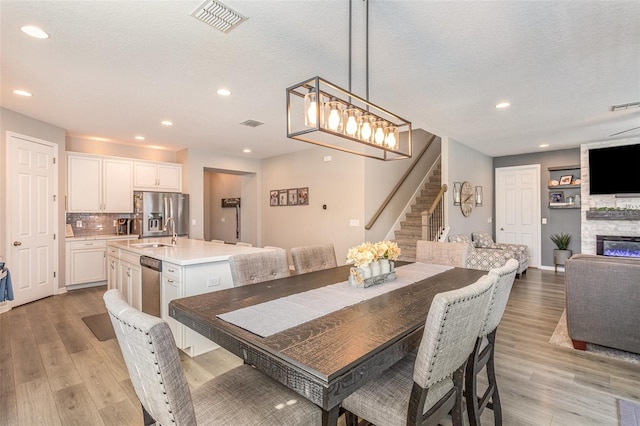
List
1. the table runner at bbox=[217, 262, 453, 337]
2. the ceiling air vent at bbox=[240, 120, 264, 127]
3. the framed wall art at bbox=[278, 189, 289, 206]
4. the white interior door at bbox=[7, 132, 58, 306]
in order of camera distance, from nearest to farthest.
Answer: the table runner at bbox=[217, 262, 453, 337] < the white interior door at bbox=[7, 132, 58, 306] < the ceiling air vent at bbox=[240, 120, 264, 127] < the framed wall art at bbox=[278, 189, 289, 206]

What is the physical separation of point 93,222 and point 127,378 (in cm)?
455

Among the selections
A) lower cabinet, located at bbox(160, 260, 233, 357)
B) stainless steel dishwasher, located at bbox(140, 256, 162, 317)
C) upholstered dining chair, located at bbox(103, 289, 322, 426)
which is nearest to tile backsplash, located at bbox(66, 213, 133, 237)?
stainless steel dishwasher, located at bbox(140, 256, 162, 317)

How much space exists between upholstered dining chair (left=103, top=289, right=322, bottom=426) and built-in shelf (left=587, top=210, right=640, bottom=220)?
7176mm

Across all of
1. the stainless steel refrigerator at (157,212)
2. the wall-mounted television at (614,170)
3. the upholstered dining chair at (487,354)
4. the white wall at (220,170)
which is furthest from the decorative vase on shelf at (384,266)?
the wall-mounted television at (614,170)

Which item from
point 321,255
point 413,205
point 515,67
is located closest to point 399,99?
point 515,67

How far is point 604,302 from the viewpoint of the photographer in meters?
2.78

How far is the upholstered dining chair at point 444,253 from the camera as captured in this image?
2970 millimetres

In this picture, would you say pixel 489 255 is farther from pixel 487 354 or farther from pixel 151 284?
pixel 151 284

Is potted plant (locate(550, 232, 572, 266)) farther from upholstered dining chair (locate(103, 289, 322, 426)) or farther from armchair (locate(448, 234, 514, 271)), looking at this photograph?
upholstered dining chair (locate(103, 289, 322, 426))

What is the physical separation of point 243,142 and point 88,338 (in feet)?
12.6

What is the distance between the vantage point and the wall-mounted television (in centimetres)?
575

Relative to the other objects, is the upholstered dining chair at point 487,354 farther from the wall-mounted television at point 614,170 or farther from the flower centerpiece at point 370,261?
the wall-mounted television at point 614,170

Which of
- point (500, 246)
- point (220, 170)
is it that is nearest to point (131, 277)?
point (220, 170)

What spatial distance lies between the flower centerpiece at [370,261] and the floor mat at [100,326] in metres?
2.78
